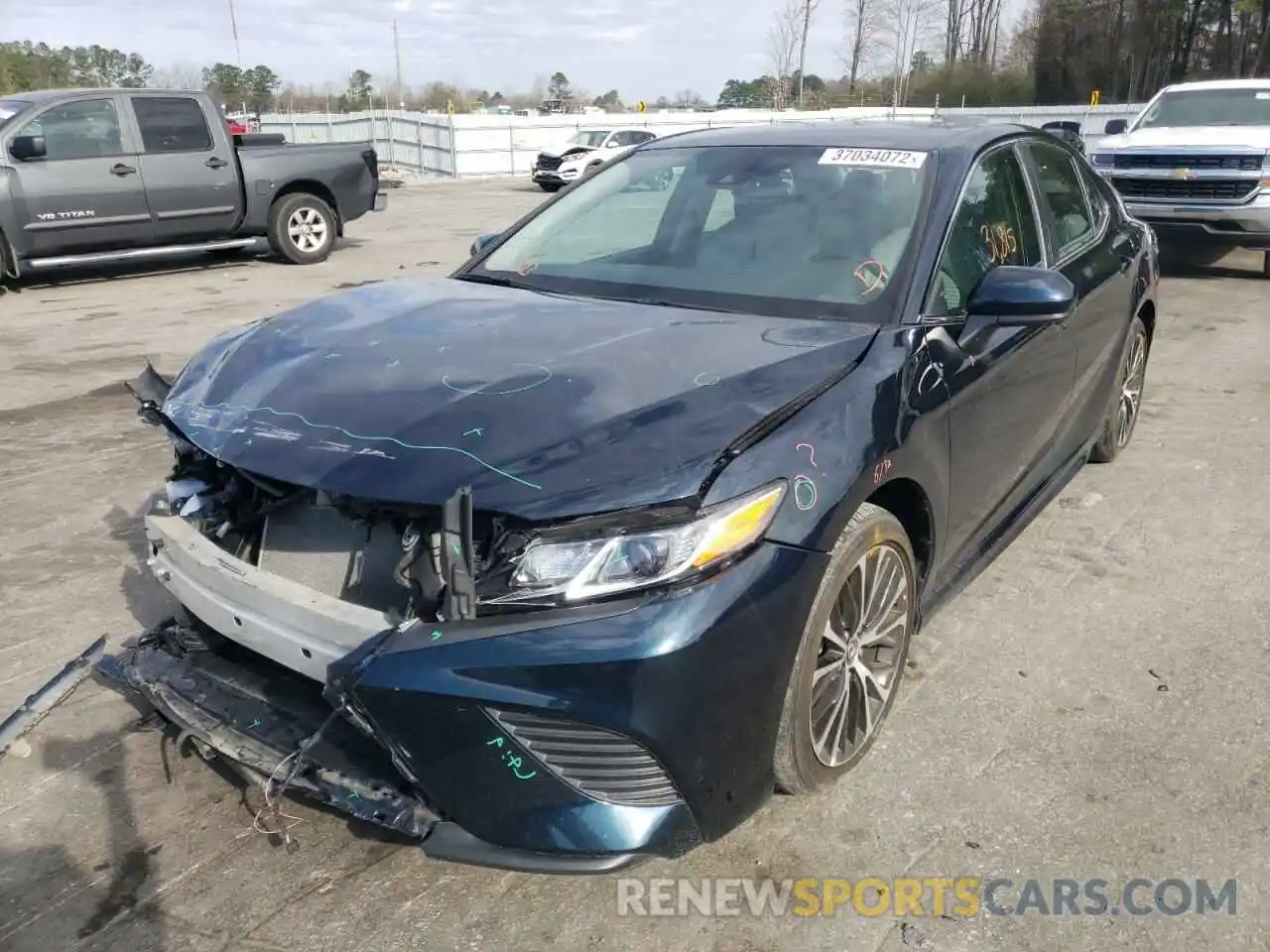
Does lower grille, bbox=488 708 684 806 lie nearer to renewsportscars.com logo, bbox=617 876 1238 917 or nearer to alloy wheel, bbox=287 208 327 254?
renewsportscars.com logo, bbox=617 876 1238 917

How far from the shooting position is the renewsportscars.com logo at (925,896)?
96.3 inches

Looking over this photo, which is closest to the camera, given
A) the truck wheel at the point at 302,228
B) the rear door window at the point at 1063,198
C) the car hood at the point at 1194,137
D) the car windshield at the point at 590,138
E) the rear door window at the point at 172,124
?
the rear door window at the point at 1063,198

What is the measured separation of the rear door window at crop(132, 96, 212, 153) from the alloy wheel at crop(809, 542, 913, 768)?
10.8 meters

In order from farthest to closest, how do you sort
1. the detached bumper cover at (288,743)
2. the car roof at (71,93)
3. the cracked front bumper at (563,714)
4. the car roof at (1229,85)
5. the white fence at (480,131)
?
1. the white fence at (480,131)
2. the car roof at (1229,85)
3. the car roof at (71,93)
4. the detached bumper cover at (288,743)
5. the cracked front bumper at (563,714)

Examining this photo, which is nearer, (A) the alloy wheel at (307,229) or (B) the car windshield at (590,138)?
(A) the alloy wheel at (307,229)

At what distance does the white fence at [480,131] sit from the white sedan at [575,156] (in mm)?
2208

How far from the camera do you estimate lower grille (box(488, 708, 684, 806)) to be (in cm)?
212

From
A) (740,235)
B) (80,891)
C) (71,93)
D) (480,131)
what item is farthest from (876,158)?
(480,131)

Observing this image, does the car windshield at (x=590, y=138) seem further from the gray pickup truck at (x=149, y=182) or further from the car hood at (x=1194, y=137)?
the car hood at (x=1194, y=137)

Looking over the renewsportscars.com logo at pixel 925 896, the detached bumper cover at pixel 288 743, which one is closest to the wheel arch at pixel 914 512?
the renewsportscars.com logo at pixel 925 896

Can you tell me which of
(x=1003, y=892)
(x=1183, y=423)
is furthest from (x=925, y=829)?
(x=1183, y=423)

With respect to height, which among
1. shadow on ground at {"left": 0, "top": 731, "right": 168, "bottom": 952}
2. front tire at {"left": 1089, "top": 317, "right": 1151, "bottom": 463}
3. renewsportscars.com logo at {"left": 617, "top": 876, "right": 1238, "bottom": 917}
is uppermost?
front tire at {"left": 1089, "top": 317, "right": 1151, "bottom": 463}

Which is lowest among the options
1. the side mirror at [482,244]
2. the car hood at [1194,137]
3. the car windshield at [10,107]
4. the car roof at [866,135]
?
the side mirror at [482,244]

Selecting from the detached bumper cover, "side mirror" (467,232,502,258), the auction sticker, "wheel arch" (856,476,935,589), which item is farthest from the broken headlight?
"side mirror" (467,232,502,258)
